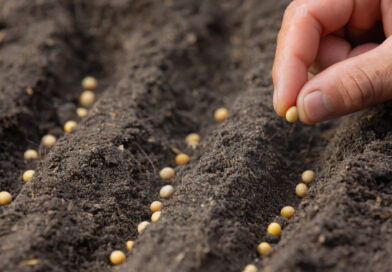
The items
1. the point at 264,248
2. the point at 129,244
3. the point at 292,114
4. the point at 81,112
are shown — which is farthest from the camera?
the point at 81,112

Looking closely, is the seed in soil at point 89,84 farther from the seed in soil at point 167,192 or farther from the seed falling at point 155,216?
the seed falling at point 155,216

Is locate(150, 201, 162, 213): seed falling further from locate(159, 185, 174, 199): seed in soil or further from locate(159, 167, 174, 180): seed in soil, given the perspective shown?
locate(159, 167, 174, 180): seed in soil

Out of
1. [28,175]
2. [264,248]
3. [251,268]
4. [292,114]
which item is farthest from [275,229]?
[28,175]

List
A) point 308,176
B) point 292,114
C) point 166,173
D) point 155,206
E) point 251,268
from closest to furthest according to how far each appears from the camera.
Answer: point 251,268
point 292,114
point 155,206
point 308,176
point 166,173

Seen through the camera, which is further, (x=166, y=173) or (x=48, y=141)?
(x=48, y=141)

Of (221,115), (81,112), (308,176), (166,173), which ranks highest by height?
(81,112)

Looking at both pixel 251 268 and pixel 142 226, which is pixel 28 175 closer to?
pixel 142 226

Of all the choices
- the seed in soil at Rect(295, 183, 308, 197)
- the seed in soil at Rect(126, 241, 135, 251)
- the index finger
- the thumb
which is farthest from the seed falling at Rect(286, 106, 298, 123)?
the seed in soil at Rect(126, 241, 135, 251)

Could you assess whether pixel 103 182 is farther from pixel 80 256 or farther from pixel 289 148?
pixel 289 148
